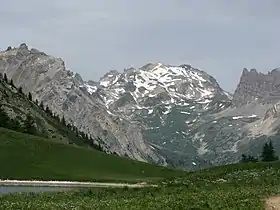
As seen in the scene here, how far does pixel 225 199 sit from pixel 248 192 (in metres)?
4.26

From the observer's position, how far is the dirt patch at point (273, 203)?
123 ft

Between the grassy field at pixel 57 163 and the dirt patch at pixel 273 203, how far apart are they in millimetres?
66685

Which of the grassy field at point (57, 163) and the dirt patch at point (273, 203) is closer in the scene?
the dirt patch at point (273, 203)

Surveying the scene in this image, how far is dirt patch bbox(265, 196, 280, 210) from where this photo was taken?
37.6 metres

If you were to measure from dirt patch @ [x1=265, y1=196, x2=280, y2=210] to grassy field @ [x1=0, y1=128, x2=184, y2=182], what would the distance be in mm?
66685

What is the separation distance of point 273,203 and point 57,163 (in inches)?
3206

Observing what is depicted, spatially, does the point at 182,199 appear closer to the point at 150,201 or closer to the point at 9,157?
the point at 150,201

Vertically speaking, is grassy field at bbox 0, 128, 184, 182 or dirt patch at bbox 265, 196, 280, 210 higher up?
grassy field at bbox 0, 128, 184, 182

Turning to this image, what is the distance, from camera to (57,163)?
4557 inches

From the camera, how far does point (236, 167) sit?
82562 millimetres

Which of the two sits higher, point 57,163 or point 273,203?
point 57,163

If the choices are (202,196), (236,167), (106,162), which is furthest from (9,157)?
(202,196)

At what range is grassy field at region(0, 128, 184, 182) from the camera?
106m

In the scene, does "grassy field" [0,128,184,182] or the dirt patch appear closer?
the dirt patch
